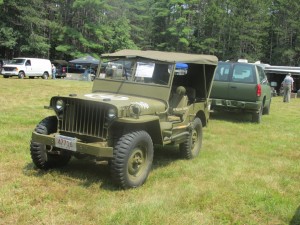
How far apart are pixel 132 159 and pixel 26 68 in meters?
27.7

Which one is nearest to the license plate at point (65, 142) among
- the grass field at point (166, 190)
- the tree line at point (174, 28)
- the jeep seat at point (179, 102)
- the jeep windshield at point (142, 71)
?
the grass field at point (166, 190)

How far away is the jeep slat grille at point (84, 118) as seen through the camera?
5.29 metres

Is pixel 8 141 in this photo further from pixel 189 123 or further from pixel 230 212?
pixel 230 212

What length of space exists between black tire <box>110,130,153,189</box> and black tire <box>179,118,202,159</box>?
1.51 metres

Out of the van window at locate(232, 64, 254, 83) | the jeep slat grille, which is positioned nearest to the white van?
the van window at locate(232, 64, 254, 83)

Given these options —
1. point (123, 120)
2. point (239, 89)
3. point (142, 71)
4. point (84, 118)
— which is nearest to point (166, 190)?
point (123, 120)

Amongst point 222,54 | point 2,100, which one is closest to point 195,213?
point 2,100

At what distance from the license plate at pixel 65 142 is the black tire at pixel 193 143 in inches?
93.6

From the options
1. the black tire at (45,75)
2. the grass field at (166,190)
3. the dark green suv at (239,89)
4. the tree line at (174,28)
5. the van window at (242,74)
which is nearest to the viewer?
the grass field at (166,190)

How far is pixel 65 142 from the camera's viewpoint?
5.24 m

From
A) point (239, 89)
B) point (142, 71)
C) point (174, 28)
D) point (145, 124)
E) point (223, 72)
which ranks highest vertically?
point (174, 28)

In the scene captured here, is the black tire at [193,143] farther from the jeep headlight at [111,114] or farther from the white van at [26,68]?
the white van at [26,68]

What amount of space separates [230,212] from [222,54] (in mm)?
56441

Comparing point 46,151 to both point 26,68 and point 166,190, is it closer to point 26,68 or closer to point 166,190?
point 166,190
